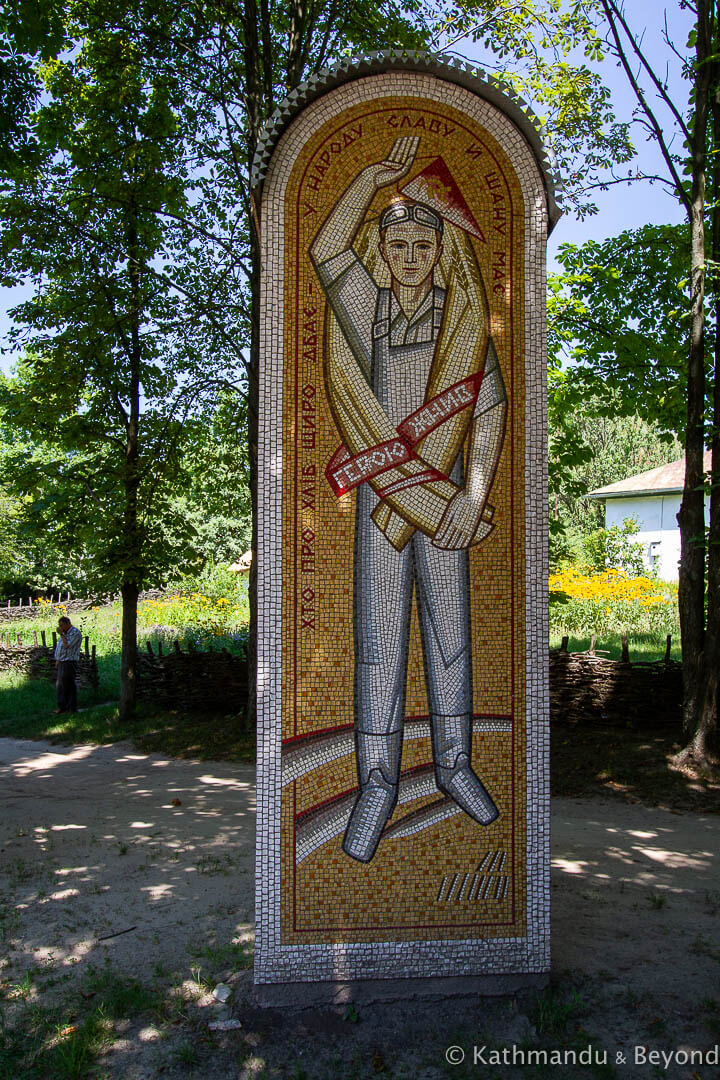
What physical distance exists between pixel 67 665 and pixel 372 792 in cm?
1177

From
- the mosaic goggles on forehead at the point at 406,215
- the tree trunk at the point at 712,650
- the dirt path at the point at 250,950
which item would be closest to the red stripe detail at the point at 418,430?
the mosaic goggles on forehead at the point at 406,215

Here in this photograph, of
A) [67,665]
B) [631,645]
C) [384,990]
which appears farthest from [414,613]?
[631,645]

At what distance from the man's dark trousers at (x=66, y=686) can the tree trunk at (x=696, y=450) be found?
34.9 feet

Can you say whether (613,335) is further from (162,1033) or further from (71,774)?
(162,1033)

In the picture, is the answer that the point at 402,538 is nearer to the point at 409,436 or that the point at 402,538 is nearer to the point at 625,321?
the point at 409,436

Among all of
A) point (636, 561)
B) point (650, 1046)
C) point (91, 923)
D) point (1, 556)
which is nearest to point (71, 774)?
point (91, 923)

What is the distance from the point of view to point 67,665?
580 inches

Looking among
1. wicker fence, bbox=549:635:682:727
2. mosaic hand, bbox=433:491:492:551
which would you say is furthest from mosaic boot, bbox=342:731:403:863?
wicker fence, bbox=549:635:682:727

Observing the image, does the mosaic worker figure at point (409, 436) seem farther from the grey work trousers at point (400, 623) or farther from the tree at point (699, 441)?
the tree at point (699, 441)

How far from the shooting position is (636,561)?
23.9m

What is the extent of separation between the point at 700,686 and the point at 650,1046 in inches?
230

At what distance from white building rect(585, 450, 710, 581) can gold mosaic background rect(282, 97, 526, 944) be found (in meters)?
32.7

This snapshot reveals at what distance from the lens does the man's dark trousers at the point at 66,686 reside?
1475cm

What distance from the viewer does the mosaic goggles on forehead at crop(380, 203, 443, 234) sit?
14.8ft
